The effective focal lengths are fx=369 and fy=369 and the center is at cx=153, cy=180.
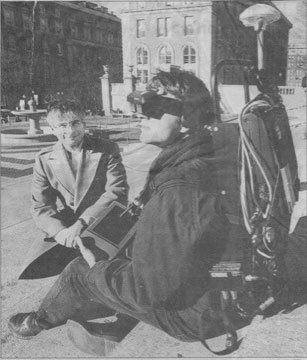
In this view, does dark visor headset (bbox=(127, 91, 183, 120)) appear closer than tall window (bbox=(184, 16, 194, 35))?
Yes

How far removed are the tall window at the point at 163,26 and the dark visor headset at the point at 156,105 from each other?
8.0 inches

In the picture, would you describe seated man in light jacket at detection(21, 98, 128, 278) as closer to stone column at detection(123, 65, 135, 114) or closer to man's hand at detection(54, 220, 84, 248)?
man's hand at detection(54, 220, 84, 248)

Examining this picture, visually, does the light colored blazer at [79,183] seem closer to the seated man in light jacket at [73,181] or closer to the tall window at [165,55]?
the seated man in light jacket at [73,181]

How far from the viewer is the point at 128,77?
3.85 ft

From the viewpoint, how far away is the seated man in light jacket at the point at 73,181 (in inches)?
46.7

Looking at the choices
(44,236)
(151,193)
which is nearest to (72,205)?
(44,236)

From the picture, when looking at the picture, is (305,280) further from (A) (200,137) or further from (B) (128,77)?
(B) (128,77)

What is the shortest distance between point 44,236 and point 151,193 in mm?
413

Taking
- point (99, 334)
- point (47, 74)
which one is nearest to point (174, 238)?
point (99, 334)

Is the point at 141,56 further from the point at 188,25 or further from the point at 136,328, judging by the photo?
the point at 136,328

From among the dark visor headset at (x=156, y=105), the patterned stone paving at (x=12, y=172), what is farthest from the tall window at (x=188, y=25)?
the patterned stone paving at (x=12, y=172)

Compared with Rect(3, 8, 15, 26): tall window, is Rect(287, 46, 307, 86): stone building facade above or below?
below

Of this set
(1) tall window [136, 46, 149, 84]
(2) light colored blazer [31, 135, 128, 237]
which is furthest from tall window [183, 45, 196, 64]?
(2) light colored blazer [31, 135, 128, 237]

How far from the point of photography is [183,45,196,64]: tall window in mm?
1141
